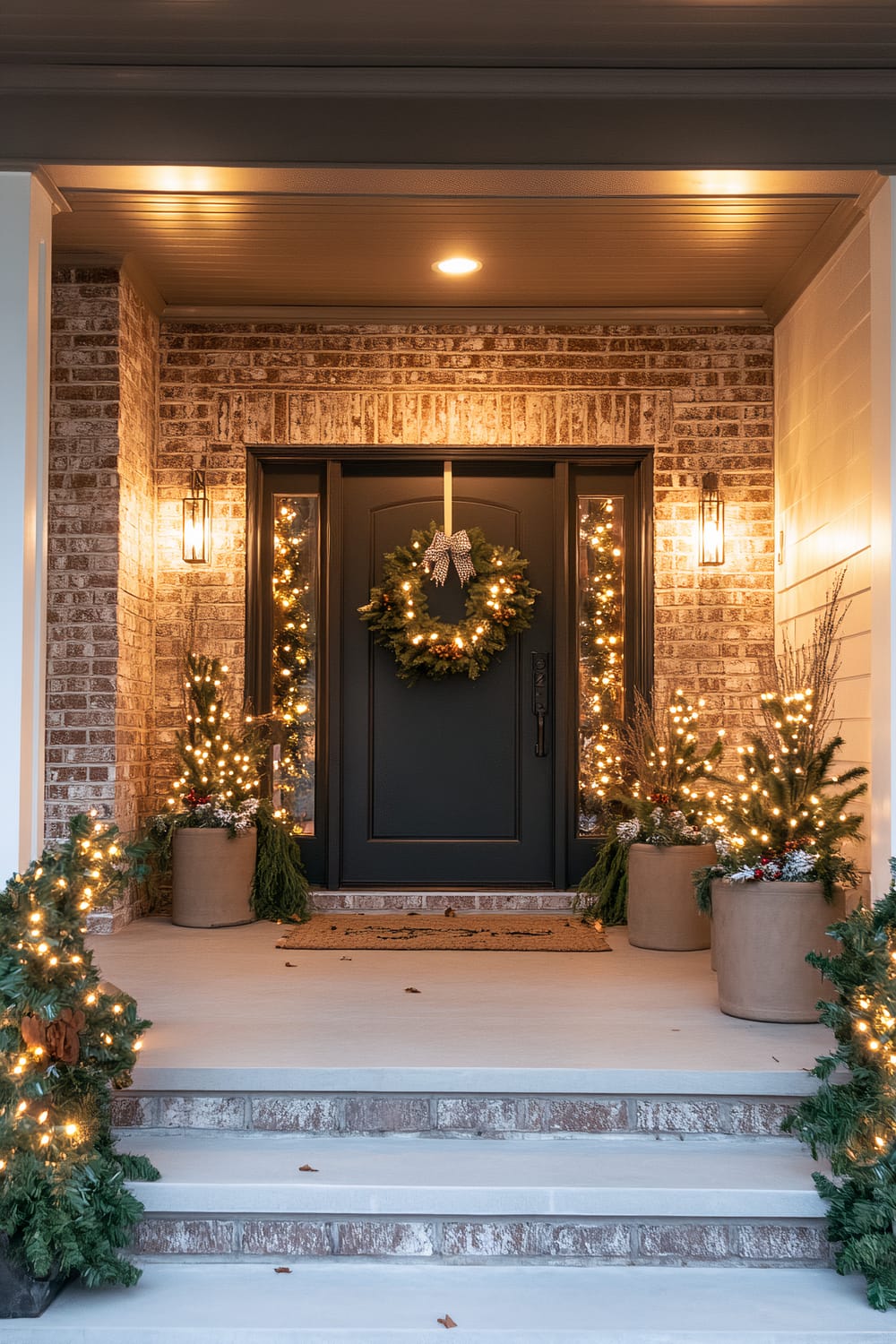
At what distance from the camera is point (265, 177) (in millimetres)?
4082

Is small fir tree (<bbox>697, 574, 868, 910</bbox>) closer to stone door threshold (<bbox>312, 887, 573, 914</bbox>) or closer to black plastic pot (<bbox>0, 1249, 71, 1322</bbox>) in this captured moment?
stone door threshold (<bbox>312, 887, 573, 914</bbox>)

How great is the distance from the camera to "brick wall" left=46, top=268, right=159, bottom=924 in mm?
5484

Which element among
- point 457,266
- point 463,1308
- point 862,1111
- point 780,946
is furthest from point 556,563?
point 463,1308

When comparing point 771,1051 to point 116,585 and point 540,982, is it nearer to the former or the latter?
point 540,982

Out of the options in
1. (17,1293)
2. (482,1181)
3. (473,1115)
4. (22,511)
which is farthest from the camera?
(22,511)

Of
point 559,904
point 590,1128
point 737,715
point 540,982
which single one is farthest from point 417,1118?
point 737,715

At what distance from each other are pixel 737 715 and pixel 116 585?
3.05 m

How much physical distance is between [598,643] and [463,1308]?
4.05 meters

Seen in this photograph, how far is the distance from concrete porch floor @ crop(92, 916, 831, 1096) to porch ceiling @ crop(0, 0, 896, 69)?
298 cm

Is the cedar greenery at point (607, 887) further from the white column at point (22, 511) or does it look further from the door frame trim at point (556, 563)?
the white column at point (22, 511)

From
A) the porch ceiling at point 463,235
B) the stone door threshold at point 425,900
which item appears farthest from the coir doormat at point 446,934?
the porch ceiling at point 463,235

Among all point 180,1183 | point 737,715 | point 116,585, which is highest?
point 116,585

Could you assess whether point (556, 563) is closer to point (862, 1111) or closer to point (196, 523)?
point (196, 523)

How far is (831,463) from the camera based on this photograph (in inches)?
199
